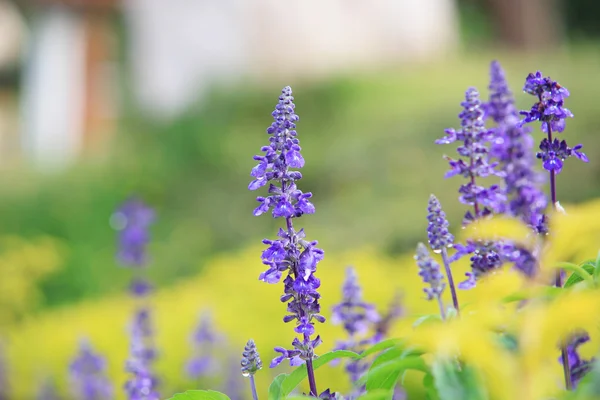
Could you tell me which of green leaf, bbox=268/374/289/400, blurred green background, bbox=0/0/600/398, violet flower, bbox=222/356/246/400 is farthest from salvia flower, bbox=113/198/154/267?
blurred green background, bbox=0/0/600/398

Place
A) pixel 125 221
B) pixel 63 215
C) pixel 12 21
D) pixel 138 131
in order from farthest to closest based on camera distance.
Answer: pixel 12 21
pixel 138 131
pixel 63 215
pixel 125 221

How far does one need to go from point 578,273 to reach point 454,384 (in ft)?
1.29

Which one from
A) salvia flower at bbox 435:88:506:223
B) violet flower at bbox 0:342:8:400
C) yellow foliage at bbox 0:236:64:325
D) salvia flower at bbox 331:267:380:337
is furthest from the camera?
yellow foliage at bbox 0:236:64:325

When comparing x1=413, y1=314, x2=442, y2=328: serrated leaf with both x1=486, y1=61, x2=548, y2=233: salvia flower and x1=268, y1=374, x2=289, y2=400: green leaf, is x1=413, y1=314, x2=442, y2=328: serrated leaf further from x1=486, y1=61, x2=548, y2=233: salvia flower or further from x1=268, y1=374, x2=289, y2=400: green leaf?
x1=486, y1=61, x2=548, y2=233: salvia flower

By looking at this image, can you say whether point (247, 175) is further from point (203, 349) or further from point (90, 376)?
point (90, 376)

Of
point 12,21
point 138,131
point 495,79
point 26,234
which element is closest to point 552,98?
point 495,79

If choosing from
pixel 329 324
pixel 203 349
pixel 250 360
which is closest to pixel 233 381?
pixel 203 349

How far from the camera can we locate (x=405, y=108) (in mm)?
9695

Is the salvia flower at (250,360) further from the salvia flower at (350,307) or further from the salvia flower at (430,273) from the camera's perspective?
the salvia flower at (350,307)

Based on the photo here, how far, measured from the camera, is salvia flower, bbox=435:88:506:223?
165cm

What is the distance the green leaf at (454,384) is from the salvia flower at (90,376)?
246cm

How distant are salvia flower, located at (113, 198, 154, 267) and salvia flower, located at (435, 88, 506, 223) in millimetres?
2193

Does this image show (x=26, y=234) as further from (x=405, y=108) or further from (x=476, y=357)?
(x=476, y=357)

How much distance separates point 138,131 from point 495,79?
12.4 meters
